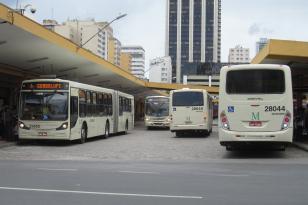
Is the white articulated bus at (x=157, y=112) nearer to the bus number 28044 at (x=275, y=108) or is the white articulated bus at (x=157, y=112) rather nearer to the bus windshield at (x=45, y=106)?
the bus windshield at (x=45, y=106)

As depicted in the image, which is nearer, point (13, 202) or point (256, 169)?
point (13, 202)

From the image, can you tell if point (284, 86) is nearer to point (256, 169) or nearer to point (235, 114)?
point (235, 114)

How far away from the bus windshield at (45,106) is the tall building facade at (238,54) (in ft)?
444

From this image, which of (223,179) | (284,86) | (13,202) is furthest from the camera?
(284,86)

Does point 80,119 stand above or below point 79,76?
below

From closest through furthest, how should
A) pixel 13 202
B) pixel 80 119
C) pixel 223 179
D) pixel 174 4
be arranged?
pixel 13 202 → pixel 223 179 → pixel 80 119 → pixel 174 4

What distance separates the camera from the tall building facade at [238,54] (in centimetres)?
15518

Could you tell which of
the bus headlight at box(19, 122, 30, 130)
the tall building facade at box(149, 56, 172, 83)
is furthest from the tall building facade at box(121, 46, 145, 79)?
the bus headlight at box(19, 122, 30, 130)

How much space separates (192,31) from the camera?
14375cm

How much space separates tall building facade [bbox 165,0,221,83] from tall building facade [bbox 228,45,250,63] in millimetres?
10236

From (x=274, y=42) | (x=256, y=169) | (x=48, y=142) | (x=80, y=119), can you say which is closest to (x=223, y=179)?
(x=256, y=169)

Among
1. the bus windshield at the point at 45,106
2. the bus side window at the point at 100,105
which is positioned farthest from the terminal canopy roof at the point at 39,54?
the bus side window at the point at 100,105

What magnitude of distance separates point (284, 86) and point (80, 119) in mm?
10067

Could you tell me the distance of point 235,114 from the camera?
16.6 m
